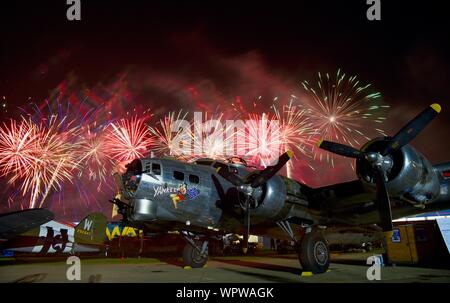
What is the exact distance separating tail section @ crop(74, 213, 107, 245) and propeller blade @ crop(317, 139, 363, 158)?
69.3 feet

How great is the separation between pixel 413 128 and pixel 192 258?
10.4 meters

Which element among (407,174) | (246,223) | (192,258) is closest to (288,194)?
(246,223)

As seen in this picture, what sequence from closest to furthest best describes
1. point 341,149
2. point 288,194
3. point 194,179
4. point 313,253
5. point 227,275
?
point 341,149 < point 313,253 < point 227,275 < point 288,194 < point 194,179

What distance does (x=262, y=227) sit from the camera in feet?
46.0

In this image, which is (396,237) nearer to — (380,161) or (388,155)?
(388,155)

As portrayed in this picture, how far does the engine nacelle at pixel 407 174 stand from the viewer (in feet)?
35.0

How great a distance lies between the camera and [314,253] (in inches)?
484

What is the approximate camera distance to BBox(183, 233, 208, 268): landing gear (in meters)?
15.4

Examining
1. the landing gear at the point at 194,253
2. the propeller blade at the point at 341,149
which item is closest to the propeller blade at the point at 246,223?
the propeller blade at the point at 341,149

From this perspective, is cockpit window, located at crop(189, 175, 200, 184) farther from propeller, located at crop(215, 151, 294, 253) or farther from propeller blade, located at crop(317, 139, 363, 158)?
propeller blade, located at crop(317, 139, 363, 158)

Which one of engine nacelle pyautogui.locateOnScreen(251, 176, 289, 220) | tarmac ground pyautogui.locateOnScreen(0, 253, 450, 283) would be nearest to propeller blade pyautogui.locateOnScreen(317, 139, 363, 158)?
engine nacelle pyautogui.locateOnScreen(251, 176, 289, 220)

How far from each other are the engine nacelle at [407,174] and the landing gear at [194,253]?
309 inches

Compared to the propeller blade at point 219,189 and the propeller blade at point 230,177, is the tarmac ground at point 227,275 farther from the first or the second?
the propeller blade at point 230,177
